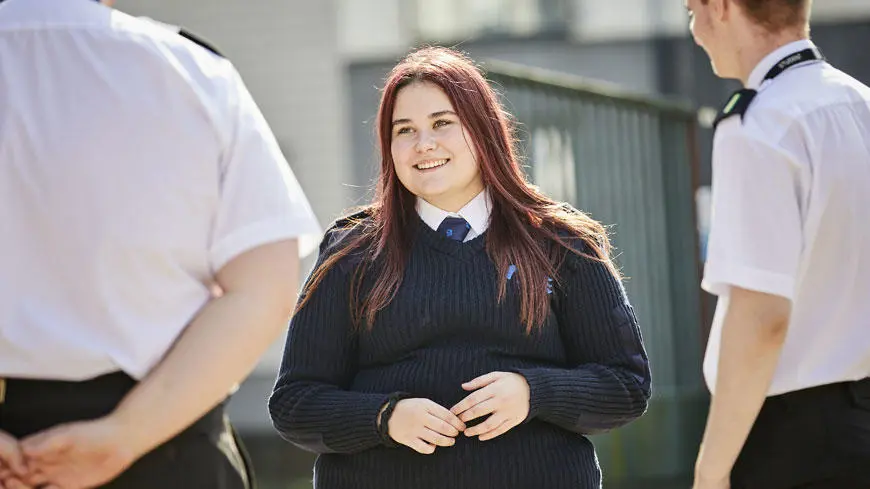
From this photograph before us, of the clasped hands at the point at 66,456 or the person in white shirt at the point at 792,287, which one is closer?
the clasped hands at the point at 66,456

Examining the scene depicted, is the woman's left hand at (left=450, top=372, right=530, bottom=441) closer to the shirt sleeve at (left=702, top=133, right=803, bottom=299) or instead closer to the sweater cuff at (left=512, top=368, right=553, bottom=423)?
the sweater cuff at (left=512, top=368, right=553, bottom=423)

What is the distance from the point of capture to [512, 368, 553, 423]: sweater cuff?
2785mm

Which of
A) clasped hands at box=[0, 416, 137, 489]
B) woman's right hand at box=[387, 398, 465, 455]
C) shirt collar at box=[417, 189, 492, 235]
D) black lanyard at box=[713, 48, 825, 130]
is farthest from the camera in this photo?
shirt collar at box=[417, 189, 492, 235]

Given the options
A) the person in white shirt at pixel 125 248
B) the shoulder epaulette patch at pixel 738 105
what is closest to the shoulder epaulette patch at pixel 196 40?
the person in white shirt at pixel 125 248

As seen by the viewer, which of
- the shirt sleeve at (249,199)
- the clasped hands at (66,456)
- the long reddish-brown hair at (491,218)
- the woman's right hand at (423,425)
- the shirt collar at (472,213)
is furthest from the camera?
the shirt collar at (472,213)

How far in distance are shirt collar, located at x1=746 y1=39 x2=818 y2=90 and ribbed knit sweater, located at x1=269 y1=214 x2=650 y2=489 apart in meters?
0.52

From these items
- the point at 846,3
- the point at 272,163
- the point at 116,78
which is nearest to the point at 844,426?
the point at 272,163

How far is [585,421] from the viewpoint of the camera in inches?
112

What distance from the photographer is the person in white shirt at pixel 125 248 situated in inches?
88.2

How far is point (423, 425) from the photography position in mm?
2723

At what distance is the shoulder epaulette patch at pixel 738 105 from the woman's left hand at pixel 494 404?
0.69 m

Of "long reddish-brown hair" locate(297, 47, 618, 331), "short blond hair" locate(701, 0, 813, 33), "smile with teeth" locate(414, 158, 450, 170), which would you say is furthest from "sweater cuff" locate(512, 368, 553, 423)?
"short blond hair" locate(701, 0, 813, 33)

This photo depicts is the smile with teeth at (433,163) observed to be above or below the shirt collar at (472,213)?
above

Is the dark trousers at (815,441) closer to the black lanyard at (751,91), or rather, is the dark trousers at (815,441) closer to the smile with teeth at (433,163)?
the black lanyard at (751,91)
